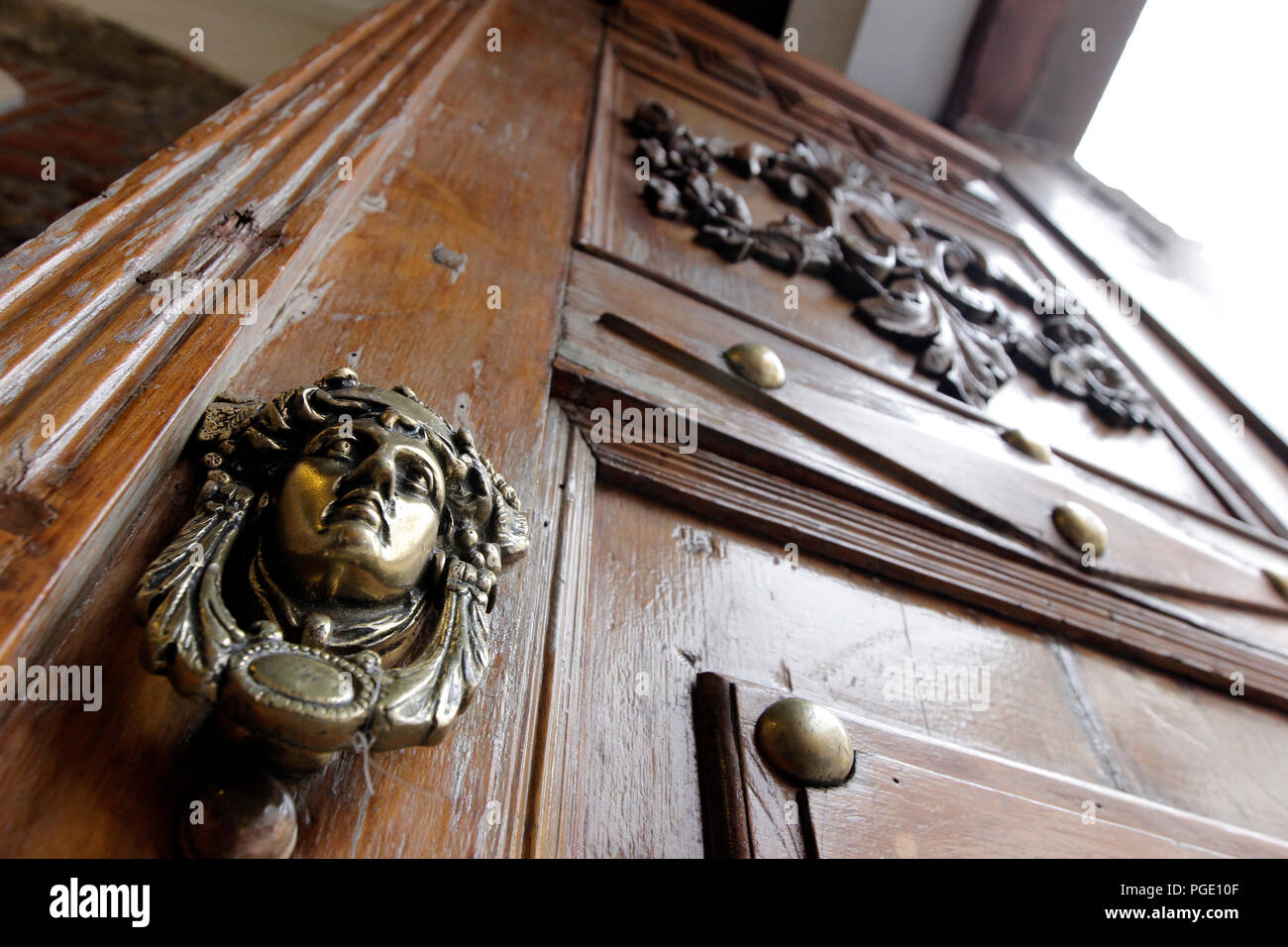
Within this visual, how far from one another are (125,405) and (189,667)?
18 cm

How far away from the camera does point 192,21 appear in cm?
181

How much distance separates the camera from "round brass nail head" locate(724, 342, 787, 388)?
2.78 feet

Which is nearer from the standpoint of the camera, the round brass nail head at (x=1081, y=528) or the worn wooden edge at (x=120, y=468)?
the worn wooden edge at (x=120, y=468)

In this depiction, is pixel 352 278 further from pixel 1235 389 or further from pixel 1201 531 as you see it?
pixel 1235 389

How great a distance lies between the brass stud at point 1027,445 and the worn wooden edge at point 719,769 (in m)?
0.68

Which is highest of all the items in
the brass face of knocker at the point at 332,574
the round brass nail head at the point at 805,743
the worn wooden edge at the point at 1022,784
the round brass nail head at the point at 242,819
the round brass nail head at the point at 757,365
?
the brass face of knocker at the point at 332,574

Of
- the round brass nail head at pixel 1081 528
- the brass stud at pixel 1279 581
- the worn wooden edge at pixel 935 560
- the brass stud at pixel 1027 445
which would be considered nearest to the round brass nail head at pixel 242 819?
the worn wooden edge at pixel 935 560

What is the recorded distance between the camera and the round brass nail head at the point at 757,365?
85 cm

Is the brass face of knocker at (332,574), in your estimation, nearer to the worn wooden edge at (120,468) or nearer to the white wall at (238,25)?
the worn wooden edge at (120,468)

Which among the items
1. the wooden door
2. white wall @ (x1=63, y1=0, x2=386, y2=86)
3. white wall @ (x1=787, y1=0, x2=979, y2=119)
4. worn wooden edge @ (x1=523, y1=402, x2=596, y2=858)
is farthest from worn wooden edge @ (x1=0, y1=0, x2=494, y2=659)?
white wall @ (x1=787, y1=0, x2=979, y2=119)

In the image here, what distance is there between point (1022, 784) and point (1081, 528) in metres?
0.41

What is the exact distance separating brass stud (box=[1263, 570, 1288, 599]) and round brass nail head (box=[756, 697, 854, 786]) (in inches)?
34.9

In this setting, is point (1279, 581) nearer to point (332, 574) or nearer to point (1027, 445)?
point (1027, 445)

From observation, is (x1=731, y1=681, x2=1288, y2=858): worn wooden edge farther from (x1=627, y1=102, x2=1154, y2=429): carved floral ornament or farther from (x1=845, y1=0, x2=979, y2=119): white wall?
(x1=845, y1=0, x2=979, y2=119): white wall
